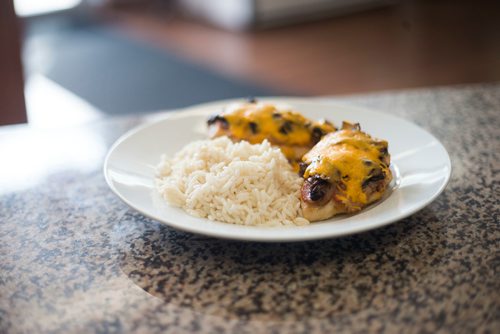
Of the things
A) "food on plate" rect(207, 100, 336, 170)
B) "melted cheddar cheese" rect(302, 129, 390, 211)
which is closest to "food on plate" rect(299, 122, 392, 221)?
"melted cheddar cheese" rect(302, 129, 390, 211)

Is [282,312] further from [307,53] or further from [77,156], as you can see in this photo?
[307,53]

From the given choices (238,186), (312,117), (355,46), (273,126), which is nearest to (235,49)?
(355,46)

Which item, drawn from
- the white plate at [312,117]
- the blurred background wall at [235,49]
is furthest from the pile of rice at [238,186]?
the blurred background wall at [235,49]

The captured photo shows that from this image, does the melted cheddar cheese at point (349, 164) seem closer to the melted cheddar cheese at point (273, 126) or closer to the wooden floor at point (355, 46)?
the melted cheddar cheese at point (273, 126)

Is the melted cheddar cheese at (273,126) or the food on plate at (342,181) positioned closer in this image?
the food on plate at (342,181)

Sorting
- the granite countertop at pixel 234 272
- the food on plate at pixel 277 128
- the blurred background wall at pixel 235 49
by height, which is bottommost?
the blurred background wall at pixel 235 49

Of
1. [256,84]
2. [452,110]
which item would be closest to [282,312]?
[452,110]
